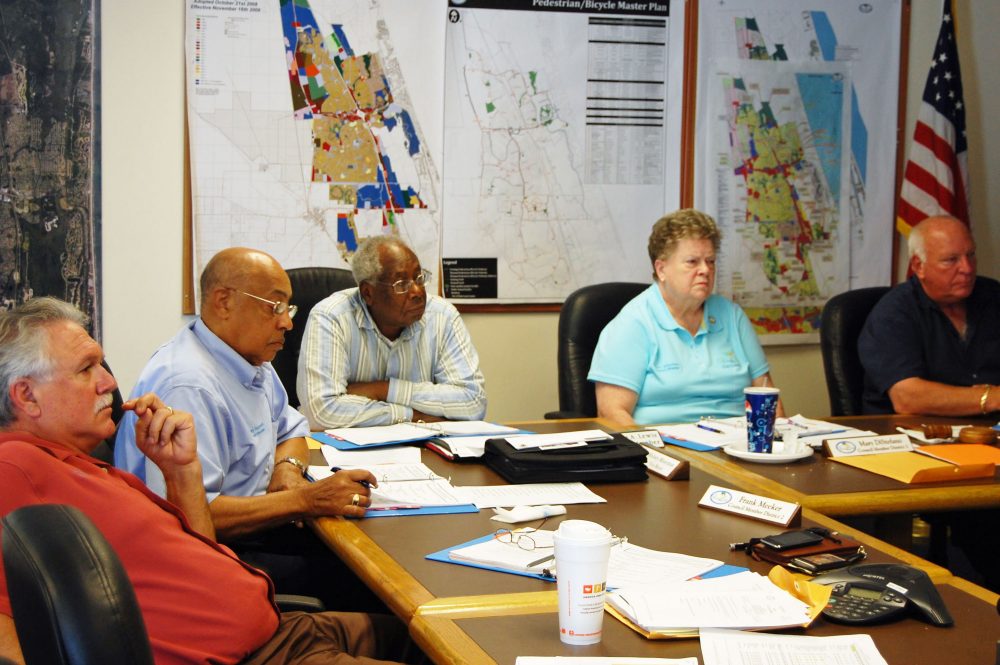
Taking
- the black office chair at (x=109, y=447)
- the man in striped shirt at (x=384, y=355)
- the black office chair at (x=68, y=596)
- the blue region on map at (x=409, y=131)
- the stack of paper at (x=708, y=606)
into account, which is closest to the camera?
the black office chair at (x=68, y=596)

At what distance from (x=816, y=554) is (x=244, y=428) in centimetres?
130

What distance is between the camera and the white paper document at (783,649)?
4.34 feet

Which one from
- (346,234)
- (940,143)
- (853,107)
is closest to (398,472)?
(346,234)

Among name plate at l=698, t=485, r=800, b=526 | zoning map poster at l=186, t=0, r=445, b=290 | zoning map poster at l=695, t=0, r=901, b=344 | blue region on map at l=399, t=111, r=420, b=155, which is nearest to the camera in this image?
name plate at l=698, t=485, r=800, b=526

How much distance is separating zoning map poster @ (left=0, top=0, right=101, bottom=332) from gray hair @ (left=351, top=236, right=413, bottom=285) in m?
1.13

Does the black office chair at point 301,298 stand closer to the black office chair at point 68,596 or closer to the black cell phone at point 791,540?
the black cell phone at point 791,540

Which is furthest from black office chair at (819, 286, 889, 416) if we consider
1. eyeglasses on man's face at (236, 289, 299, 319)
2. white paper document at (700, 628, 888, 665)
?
white paper document at (700, 628, 888, 665)

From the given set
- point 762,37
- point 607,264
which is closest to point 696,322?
point 607,264

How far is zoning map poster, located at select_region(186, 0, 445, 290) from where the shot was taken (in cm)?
390

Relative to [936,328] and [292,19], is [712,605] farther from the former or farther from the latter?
[292,19]

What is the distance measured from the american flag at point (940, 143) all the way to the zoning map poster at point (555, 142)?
1.14 metres

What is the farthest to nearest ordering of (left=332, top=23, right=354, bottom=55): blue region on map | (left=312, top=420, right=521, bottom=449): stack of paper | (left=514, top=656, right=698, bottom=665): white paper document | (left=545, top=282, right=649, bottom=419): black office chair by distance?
(left=332, top=23, right=354, bottom=55): blue region on map
(left=545, top=282, right=649, bottom=419): black office chair
(left=312, top=420, right=521, bottom=449): stack of paper
(left=514, top=656, right=698, bottom=665): white paper document

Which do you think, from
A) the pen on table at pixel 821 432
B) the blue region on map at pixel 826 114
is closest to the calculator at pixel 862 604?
the pen on table at pixel 821 432

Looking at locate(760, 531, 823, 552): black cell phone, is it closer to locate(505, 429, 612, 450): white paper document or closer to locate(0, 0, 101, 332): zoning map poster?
locate(505, 429, 612, 450): white paper document
